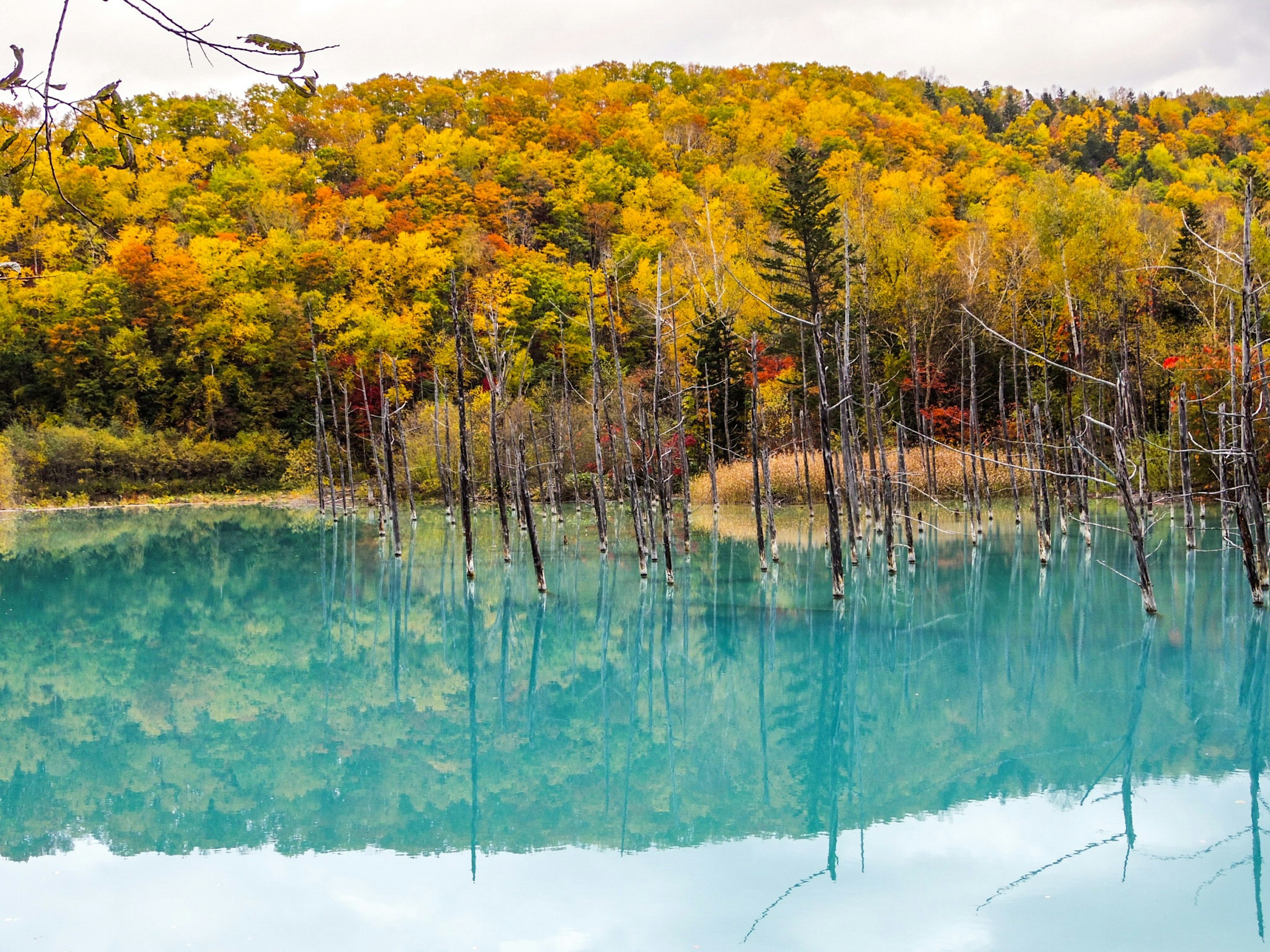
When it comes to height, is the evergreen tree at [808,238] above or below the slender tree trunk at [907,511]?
above

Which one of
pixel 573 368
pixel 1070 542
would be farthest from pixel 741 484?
pixel 573 368

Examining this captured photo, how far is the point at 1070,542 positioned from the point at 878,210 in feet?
58.3

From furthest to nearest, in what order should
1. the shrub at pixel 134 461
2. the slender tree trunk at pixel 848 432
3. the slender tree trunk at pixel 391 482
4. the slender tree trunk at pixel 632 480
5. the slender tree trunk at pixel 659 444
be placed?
the shrub at pixel 134 461 < the slender tree trunk at pixel 391 482 < the slender tree trunk at pixel 659 444 < the slender tree trunk at pixel 632 480 < the slender tree trunk at pixel 848 432

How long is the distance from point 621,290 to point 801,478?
39.4 ft

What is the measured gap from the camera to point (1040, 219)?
3238cm

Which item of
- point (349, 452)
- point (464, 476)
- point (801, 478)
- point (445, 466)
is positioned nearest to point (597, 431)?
point (464, 476)

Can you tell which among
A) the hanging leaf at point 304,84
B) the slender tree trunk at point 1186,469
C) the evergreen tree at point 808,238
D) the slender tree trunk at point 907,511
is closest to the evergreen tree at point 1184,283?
the evergreen tree at point 808,238

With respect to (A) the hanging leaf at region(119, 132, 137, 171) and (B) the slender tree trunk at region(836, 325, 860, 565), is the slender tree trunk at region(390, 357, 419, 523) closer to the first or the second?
(B) the slender tree trunk at region(836, 325, 860, 565)

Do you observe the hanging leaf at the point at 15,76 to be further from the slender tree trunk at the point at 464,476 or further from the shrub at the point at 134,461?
the shrub at the point at 134,461

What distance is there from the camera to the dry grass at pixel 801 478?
30047 millimetres

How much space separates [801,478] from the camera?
3069 cm

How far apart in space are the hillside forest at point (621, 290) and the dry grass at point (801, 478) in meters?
→ 0.24

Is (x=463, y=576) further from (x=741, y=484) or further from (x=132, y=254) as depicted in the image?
(x=132, y=254)

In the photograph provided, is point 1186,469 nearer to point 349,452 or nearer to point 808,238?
point 808,238
